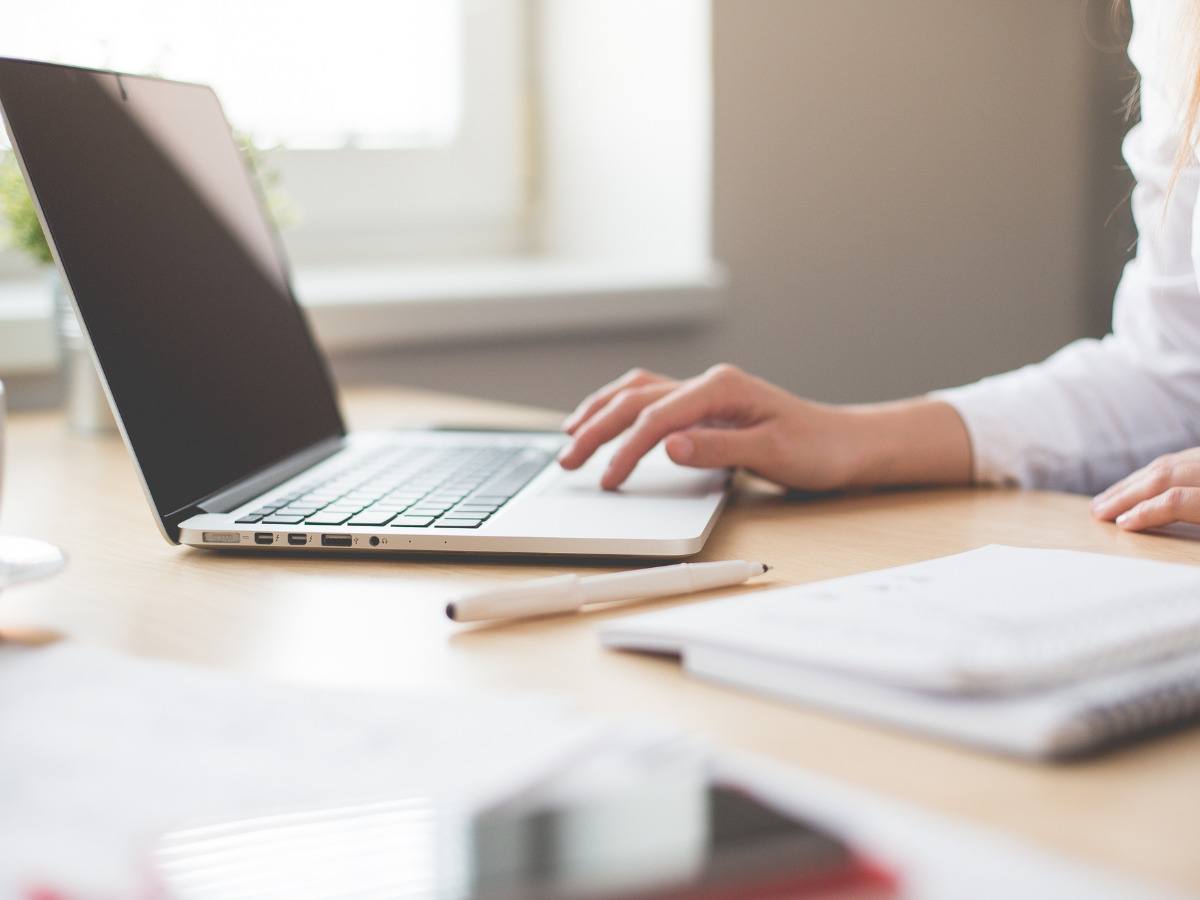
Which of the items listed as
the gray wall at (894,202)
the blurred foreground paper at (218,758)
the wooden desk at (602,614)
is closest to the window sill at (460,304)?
the gray wall at (894,202)

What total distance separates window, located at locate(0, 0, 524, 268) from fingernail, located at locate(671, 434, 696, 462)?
0.95 meters

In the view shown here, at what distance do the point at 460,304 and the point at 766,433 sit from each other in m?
0.73

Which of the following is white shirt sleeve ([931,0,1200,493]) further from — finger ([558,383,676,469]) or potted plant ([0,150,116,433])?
potted plant ([0,150,116,433])

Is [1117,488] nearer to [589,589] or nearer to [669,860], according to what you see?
[589,589]

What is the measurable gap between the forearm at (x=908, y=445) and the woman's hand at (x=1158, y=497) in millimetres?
129

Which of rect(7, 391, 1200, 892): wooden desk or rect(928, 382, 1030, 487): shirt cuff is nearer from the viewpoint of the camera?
rect(7, 391, 1200, 892): wooden desk

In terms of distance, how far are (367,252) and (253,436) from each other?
37.8 inches

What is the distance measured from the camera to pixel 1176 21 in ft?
2.81

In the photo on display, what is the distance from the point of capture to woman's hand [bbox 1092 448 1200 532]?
711 millimetres

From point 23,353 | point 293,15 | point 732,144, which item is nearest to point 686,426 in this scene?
point 23,353

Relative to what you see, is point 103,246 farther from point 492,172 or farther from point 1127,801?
point 492,172

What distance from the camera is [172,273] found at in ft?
2.62

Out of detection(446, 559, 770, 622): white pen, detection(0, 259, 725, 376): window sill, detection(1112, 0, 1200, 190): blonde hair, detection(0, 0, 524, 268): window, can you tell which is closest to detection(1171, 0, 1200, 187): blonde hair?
detection(1112, 0, 1200, 190): blonde hair

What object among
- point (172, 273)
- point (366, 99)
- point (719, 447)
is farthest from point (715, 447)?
point (366, 99)
